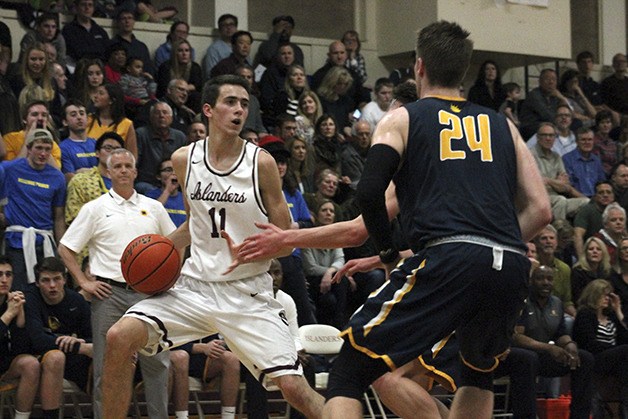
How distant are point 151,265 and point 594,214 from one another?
26.3ft

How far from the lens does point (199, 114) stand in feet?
40.0

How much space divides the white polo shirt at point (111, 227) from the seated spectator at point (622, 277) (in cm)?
496

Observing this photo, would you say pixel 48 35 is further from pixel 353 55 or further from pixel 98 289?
pixel 98 289

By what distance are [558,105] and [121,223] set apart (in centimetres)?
858

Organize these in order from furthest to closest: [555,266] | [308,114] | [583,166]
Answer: [583,166] < [308,114] < [555,266]

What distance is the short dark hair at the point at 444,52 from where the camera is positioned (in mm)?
4570

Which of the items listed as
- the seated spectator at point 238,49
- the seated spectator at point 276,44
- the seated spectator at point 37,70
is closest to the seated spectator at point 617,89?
the seated spectator at point 276,44

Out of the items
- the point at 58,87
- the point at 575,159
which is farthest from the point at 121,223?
the point at 575,159

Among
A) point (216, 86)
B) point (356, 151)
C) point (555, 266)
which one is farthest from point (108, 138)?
point (555, 266)

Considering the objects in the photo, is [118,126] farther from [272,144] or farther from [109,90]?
[272,144]

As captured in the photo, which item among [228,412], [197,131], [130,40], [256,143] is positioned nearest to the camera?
[228,412]

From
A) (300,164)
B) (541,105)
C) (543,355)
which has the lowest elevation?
(543,355)

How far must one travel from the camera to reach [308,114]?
12797mm

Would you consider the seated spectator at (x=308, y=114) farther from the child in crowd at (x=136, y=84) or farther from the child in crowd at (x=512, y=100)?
the child in crowd at (x=512, y=100)
